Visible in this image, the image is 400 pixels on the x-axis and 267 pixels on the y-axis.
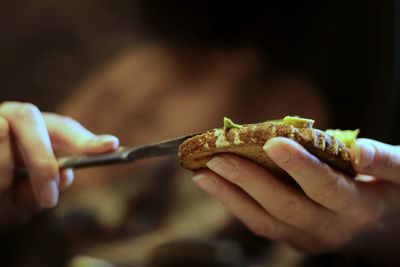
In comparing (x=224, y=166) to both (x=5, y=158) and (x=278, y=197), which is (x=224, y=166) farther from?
(x=5, y=158)

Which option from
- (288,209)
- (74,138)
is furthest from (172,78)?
(288,209)

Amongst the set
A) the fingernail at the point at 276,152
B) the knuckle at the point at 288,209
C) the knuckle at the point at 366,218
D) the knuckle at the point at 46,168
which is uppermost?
the fingernail at the point at 276,152

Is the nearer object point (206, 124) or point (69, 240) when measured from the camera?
point (69, 240)

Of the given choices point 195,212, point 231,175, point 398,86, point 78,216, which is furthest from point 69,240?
point 398,86

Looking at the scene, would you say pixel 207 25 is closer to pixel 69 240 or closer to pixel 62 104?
pixel 62 104

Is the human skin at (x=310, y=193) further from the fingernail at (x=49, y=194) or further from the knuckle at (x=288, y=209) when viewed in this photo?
the fingernail at (x=49, y=194)

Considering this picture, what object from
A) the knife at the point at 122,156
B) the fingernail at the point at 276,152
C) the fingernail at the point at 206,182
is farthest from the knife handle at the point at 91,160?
the fingernail at the point at 276,152
